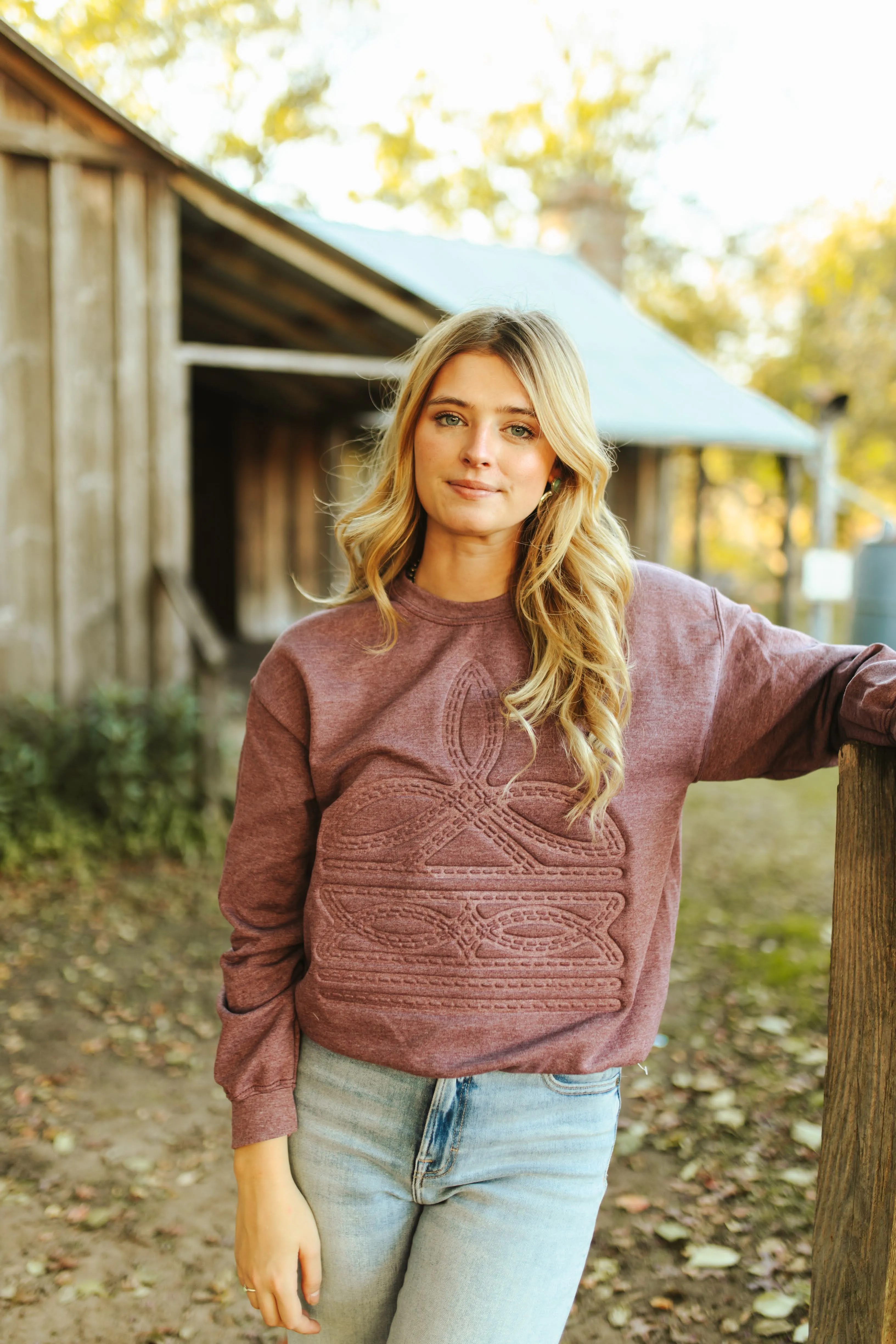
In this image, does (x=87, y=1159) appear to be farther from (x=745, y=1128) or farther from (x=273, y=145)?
(x=273, y=145)

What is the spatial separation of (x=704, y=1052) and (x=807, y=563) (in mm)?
5452

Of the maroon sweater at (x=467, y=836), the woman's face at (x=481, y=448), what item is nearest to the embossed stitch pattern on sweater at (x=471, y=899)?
the maroon sweater at (x=467, y=836)

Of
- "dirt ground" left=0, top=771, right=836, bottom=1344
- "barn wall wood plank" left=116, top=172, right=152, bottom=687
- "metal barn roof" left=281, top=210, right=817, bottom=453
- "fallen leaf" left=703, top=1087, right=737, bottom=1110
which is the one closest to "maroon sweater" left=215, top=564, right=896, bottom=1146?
"dirt ground" left=0, top=771, right=836, bottom=1344


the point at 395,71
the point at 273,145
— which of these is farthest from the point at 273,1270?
the point at 395,71

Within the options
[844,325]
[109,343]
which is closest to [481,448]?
[109,343]

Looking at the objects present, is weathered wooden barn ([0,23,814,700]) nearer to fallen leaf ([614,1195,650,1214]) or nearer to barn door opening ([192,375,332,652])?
fallen leaf ([614,1195,650,1214])

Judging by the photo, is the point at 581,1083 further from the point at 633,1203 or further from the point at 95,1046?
the point at 95,1046

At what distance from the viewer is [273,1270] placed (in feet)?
5.51

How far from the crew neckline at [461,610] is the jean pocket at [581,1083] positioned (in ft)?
2.31

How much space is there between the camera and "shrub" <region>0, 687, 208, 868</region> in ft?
20.2

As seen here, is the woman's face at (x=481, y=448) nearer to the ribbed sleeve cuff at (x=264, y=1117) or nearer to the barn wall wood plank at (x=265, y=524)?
the ribbed sleeve cuff at (x=264, y=1117)

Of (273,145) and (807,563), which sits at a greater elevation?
(273,145)

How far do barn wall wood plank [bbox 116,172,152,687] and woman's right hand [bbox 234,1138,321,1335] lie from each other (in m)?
5.36

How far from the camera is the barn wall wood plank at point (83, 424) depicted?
6352mm
